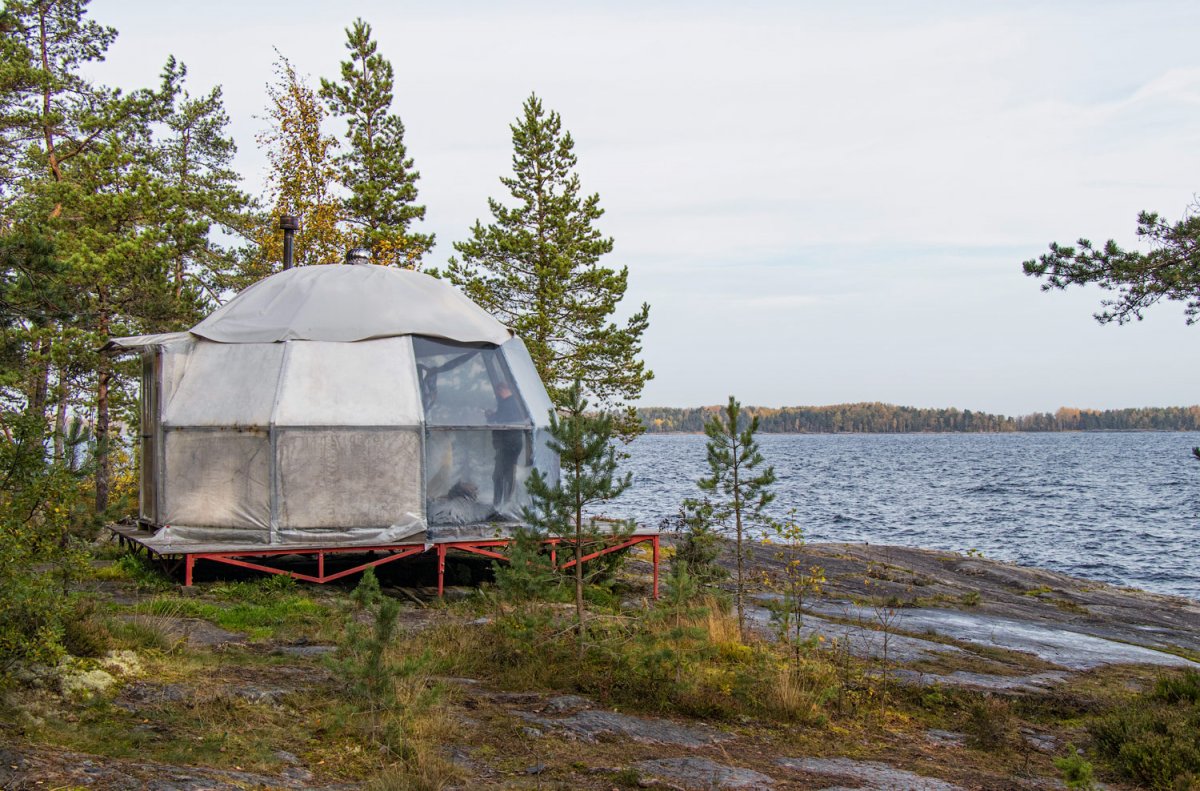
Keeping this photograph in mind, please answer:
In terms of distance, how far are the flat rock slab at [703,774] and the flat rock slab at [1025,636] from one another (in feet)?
21.5

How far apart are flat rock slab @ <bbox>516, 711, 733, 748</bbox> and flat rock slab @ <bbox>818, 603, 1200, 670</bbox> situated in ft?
18.8

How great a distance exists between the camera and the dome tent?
13.0 m

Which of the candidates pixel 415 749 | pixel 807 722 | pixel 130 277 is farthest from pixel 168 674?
pixel 130 277

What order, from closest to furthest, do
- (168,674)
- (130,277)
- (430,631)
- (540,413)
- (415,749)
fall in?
(415,749)
(168,674)
(430,631)
(540,413)
(130,277)

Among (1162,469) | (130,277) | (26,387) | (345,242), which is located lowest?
(1162,469)

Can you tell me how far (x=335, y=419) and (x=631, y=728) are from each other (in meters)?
7.74

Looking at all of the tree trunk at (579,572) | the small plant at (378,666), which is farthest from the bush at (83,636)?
the tree trunk at (579,572)

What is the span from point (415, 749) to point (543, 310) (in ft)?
82.9

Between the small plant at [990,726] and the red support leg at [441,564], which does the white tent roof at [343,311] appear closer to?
the red support leg at [441,564]

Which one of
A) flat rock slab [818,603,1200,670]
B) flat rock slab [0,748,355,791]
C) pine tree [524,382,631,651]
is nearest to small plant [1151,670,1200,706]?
flat rock slab [818,603,1200,670]

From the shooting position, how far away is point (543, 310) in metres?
30.5

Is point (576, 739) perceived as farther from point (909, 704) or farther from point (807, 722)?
point (909, 704)

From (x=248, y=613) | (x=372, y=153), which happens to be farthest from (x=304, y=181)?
(x=248, y=613)

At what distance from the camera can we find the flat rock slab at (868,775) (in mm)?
5910
